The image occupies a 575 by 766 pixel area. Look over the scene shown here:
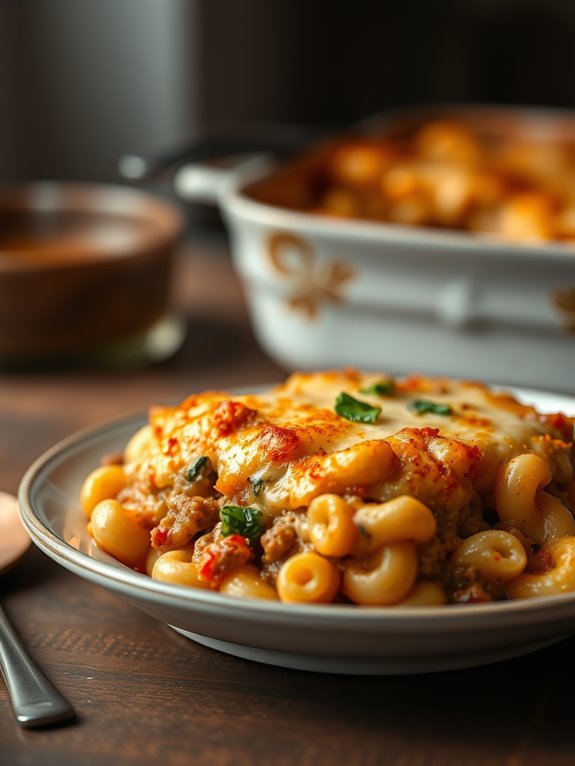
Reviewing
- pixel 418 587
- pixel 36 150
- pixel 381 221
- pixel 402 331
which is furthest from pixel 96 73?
pixel 418 587

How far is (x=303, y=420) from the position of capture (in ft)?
4.02

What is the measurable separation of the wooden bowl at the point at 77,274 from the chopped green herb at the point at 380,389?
0.91 meters

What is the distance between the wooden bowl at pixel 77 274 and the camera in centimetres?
210

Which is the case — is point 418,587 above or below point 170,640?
above

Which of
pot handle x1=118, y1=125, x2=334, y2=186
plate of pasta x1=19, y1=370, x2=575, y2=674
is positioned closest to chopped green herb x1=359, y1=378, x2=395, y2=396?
plate of pasta x1=19, y1=370, x2=575, y2=674

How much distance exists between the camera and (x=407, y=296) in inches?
74.2

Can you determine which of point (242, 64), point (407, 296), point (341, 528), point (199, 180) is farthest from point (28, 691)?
point (242, 64)

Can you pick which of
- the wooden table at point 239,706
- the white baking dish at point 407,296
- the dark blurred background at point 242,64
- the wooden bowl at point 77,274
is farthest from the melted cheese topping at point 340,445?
the dark blurred background at point 242,64

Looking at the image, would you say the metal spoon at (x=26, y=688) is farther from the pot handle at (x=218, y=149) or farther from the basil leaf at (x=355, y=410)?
the pot handle at (x=218, y=149)

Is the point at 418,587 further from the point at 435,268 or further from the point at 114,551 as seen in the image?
the point at 435,268

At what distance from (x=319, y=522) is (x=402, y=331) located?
877 millimetres

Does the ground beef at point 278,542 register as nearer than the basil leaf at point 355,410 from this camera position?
Yes

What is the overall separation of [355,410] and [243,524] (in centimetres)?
19

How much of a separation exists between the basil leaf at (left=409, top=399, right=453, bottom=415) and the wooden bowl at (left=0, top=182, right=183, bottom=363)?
3.23 feet
